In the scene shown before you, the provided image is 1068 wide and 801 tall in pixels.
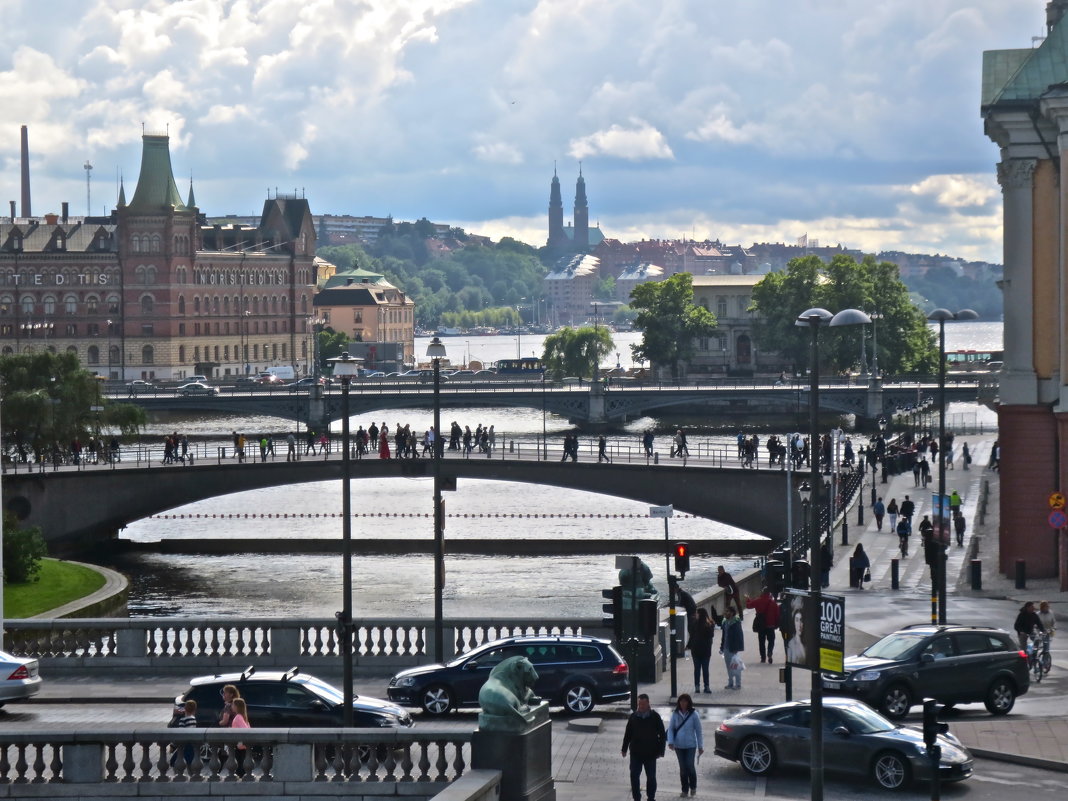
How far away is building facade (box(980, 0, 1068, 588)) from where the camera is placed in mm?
44781

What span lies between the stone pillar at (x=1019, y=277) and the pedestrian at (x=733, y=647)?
18656 millimetres

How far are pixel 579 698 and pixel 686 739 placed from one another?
5.64 m

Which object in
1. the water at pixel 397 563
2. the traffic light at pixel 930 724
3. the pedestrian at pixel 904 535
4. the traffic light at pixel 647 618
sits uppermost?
the traffic light at pixel 647 618

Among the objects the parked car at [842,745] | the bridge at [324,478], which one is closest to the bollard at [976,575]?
the parked car at [842,745]

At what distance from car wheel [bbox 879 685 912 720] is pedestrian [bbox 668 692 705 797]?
19.0 ft

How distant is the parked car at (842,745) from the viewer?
71.9 ft

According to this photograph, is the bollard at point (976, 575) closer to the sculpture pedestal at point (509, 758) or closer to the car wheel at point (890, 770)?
the car wheel at point (890, 770)

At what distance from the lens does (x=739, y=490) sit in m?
67.7

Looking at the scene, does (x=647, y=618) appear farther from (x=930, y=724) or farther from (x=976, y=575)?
(x=976, y=575)

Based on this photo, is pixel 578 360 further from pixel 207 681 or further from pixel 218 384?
pixel 207 681

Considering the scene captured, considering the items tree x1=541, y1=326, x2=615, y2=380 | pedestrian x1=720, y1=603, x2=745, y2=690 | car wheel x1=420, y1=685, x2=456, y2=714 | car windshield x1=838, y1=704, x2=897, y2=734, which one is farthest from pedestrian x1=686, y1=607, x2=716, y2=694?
tree x1=541, y1=326, x2=615, y2=380

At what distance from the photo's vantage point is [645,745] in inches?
821

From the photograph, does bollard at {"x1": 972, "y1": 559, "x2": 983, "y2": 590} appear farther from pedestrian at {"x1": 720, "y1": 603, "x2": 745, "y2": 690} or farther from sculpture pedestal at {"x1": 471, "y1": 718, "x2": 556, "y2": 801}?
sculpture pedestal at {"x1": 471, "y1": 718, "x2": 556, "y2": 801}

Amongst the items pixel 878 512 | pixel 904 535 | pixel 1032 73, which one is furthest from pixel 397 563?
pixel 1032 73
